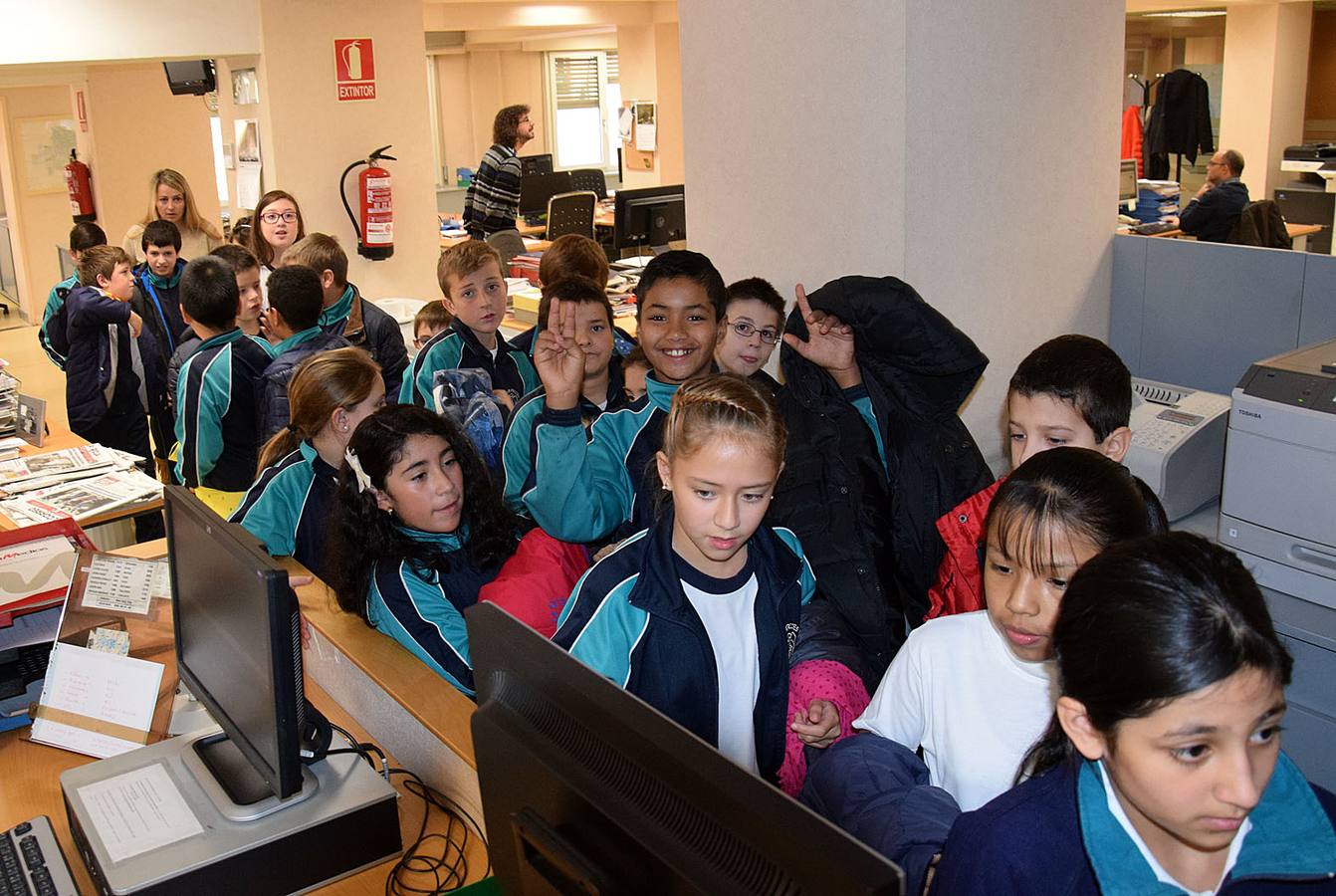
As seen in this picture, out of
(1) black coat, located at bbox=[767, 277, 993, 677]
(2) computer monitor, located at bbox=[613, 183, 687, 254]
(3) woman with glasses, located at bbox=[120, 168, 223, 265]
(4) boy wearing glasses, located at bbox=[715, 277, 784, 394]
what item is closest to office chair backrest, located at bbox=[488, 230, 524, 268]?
(2) computer monitor, located at bbox=[613, 183, 687, 254]

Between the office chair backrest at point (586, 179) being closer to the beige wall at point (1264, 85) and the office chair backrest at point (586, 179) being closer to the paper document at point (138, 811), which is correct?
the beige wall at point (1264, 85)

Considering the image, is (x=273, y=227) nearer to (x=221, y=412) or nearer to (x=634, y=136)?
(x=221, y=412)

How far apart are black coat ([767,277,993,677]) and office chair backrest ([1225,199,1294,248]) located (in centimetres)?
438

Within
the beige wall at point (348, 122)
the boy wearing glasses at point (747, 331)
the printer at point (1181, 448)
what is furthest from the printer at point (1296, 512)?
the beige wall at point (348, 122)

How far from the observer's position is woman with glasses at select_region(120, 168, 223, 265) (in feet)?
19.7

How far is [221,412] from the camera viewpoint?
392 cm

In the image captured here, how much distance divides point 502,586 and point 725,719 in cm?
54

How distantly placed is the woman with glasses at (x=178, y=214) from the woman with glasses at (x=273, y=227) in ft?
2.16

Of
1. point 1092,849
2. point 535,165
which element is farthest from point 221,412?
point 535,165

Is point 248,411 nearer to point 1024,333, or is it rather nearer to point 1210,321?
point 1024,333

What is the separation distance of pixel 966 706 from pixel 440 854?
820 millimetres

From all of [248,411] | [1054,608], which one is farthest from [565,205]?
[1054,608]

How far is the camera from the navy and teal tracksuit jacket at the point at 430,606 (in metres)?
2.07

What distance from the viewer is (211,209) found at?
9.92 m
